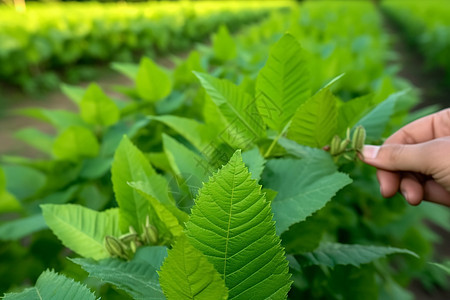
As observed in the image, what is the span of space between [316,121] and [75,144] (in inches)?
31.7

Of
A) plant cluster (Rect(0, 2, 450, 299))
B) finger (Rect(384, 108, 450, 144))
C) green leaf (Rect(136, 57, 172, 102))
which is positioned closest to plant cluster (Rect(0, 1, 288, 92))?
green leaf (Rect(136, 57, 172, 102))

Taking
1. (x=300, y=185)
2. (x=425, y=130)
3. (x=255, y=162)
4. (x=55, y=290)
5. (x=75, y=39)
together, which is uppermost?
(x=75, y=39)

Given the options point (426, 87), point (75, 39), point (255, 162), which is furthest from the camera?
point (426, 87)

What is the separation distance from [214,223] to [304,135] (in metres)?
0.48

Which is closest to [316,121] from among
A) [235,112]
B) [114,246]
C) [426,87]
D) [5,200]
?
[235,112]

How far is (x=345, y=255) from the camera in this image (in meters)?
0.84

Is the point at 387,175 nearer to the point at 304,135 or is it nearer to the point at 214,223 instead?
the point at 304,135

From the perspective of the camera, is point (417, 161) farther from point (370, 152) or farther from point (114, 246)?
point (114, 246)

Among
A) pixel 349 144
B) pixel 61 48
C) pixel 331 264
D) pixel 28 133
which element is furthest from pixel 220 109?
pixel 61 48

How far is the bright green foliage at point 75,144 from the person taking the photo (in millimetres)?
1243

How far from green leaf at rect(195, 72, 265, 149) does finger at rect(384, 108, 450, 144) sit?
388 millimetres

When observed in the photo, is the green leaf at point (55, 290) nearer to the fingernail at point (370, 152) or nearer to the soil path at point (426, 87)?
the fingernail at point (370, 152)

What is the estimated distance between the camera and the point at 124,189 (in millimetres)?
824

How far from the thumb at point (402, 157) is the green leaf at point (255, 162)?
330 millimetres
